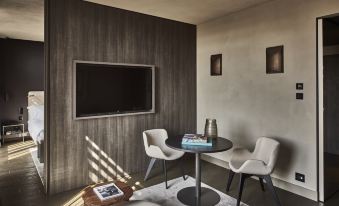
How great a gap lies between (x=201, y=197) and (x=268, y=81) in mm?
1776

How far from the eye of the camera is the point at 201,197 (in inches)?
109

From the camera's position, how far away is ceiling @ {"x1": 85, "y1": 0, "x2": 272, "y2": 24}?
311 centimetres

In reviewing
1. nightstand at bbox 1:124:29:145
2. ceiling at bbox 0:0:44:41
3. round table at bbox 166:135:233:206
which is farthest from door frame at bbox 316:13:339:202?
nightstand at bbox 1:124:29:145

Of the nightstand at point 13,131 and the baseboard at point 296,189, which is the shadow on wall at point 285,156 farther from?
the nightstand at point 13,131

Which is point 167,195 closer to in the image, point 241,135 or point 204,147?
point 204,147

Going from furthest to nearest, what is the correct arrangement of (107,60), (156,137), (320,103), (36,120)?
(36,120)
(156,137)
(107,60)
(320,103)

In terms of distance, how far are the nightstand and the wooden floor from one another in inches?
59.5

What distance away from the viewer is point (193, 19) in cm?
394

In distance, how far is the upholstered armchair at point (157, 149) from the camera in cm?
300

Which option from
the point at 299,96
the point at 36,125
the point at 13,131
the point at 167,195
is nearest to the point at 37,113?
the point at 36,125

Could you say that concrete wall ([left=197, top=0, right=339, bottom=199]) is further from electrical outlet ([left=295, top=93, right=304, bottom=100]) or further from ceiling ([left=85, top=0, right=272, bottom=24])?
ceiling ([left=85, top=0, right=272, bottom=24])

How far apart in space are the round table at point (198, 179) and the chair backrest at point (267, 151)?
1.46ft

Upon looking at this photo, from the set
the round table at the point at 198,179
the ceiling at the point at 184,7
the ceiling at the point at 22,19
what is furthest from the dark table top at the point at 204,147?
the ceiling at the point at 22,19

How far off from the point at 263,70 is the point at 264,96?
14.4 inches
